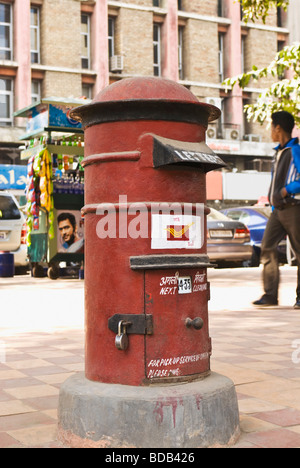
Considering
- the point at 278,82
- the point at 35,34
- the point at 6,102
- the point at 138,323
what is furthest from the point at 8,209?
the point at 35,34

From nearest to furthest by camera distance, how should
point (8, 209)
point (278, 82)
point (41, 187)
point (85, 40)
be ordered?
point (41, 187)
point (278, 82)
point (8, 209)
point (85, 40)

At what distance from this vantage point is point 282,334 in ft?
20.2

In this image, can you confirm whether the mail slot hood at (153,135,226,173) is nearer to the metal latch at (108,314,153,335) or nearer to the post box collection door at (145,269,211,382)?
the post box collection door at (145,269,211,382)

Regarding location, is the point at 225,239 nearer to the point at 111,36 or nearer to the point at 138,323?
the point at 138,323

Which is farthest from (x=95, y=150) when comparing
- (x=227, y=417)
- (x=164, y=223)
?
(x=227, y=417)

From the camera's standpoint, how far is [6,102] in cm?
3444

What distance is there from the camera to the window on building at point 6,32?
3460cm

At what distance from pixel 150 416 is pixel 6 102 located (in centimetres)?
3313

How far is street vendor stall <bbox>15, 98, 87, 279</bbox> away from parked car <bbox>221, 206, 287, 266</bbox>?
18.3ft

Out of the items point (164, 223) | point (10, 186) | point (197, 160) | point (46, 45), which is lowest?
point (164, 223)

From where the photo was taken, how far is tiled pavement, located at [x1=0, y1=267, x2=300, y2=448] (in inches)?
129

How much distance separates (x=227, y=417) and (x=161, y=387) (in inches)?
13.1

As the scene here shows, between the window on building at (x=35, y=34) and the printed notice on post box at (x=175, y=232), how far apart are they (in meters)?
33.9
